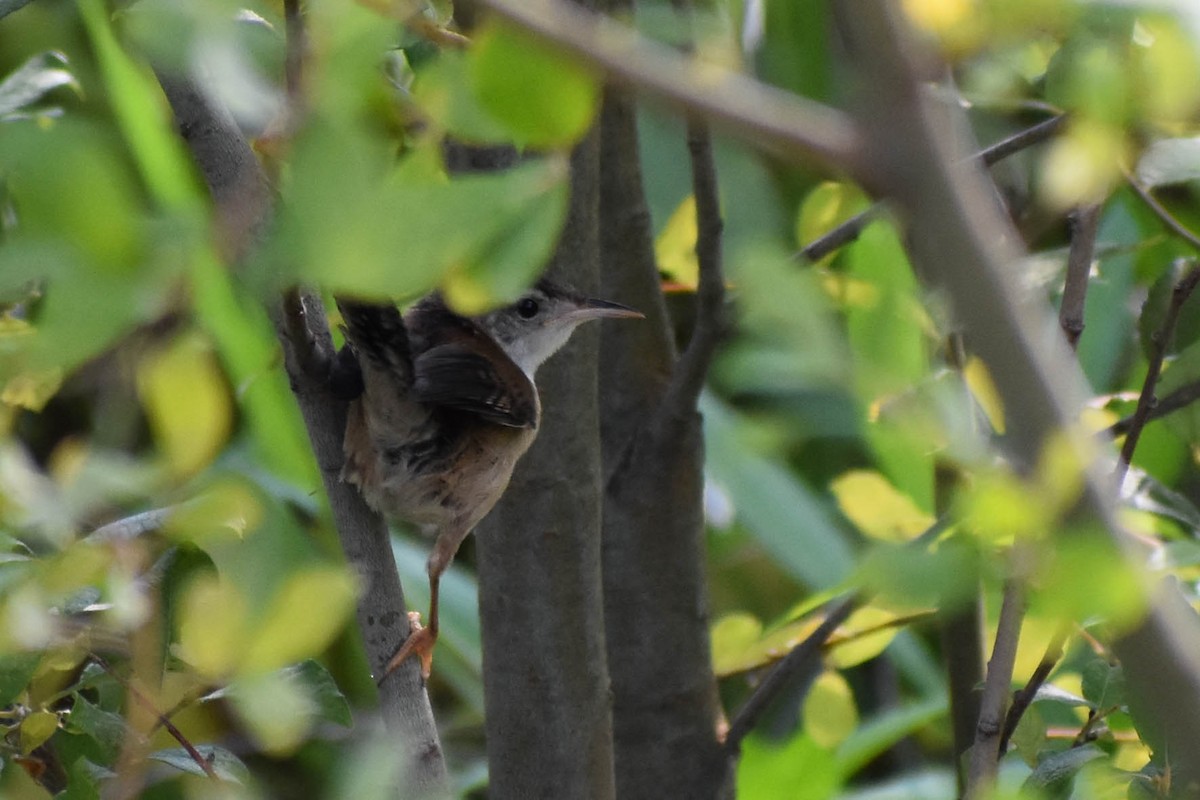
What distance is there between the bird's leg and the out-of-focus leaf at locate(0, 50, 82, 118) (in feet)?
3.06

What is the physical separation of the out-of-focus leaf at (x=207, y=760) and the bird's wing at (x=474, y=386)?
2.69 feet

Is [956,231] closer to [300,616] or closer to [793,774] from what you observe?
[300,616]

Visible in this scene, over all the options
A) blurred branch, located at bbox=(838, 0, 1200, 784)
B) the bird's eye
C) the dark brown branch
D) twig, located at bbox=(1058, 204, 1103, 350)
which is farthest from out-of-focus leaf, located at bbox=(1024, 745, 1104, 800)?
the bird's eye

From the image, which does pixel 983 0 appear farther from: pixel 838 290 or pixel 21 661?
pixel 838 290

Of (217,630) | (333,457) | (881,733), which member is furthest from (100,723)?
(881,733)

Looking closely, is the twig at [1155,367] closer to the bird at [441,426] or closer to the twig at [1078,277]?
the twig at [1078,277]

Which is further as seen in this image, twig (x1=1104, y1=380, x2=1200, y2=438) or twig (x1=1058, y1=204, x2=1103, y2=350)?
twig (x1=1104, y1=380, x2=1200, y2=438)

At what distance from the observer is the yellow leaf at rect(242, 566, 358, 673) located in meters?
0.74

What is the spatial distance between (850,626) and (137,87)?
2.23 m

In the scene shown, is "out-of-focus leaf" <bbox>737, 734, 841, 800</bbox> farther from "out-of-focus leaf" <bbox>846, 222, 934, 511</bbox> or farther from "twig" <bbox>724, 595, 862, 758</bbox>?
"out-of-focus leaf" <bbox>846, 222, 934, 511</bbox>

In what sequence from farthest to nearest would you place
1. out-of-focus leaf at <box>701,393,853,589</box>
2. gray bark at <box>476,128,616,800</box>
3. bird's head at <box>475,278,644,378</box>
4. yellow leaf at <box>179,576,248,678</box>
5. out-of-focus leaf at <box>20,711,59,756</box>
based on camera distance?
out-of-focus leaf at <box>701,393,853,589</box>, bird's head at <box>475,278,644,378</box>, gray bark at <box>476,128,616,800</box>, out-of-focus leaf at <box>20,711,59,756</box>, yellow leaf at <box>179,576,248,678</box>

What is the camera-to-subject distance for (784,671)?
217 cm

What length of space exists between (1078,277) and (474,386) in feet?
3.70

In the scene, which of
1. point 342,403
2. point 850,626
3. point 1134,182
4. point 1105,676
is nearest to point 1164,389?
point 1134,182
